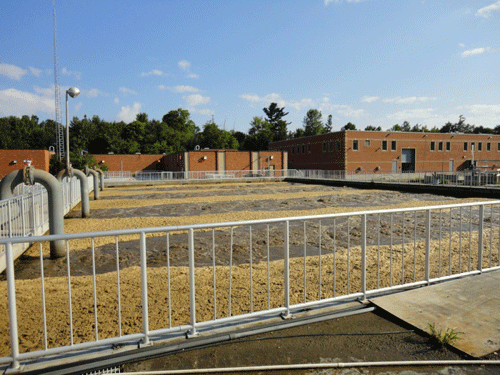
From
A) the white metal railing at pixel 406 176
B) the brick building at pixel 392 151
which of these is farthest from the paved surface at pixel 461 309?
the brick building at pixel 392 151

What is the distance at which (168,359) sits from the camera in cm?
331

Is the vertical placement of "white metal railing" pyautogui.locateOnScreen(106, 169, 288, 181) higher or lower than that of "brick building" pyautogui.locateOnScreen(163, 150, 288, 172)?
lower

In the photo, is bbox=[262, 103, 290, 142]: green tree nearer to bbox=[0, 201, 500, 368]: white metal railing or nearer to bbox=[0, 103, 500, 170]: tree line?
bbox=[0, 103, 500, 170]: tree line

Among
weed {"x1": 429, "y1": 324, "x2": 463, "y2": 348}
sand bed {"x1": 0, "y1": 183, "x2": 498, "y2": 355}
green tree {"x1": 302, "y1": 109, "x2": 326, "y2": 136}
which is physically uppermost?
green tree {"x1": 302, "y1": 109, "x2": 326, "y2": 136}

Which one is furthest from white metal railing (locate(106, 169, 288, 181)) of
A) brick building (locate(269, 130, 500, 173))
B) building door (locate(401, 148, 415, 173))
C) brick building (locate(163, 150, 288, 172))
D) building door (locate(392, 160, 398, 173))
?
building door (locate(401, 148, 415, 173))

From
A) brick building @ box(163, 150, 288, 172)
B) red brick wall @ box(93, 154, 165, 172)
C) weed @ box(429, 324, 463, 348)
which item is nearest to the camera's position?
weed @ box(429, 324, 463, 348)

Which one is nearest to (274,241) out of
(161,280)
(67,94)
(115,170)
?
(161,280)

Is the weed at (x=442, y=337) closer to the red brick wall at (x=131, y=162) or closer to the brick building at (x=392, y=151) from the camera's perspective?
the brick building at (x=392, y=151)

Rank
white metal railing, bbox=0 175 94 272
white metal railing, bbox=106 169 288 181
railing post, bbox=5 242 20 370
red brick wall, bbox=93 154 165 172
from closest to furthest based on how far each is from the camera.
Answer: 1. railing post, bbox=5 242 20 370
2. white metal railing, bbox=0 175 94 272
3. white metal railing, bbox=106 169 288 181
4. red brick wall, bbox=93 154 165 172

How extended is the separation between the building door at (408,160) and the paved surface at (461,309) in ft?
177

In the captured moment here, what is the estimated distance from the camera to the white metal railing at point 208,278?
364cm

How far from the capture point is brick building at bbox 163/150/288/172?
156ft

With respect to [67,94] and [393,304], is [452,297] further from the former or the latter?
[67,94]

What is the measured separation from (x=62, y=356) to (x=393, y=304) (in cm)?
373
